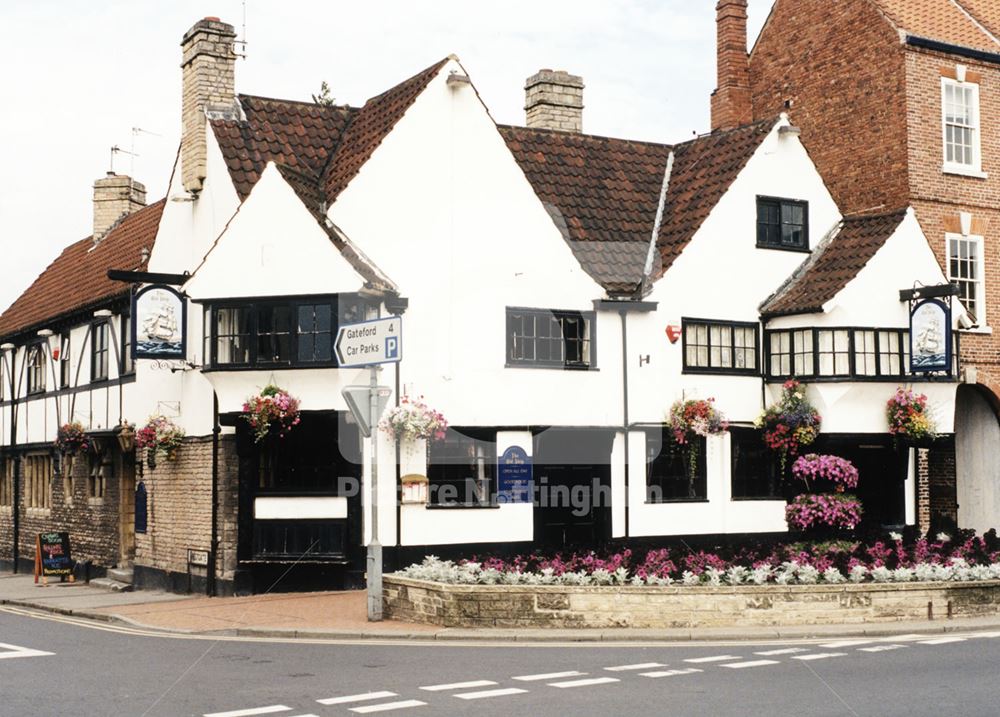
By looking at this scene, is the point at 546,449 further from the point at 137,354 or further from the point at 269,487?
the point at 137,354

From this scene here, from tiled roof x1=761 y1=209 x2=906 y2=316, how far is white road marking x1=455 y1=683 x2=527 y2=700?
15.0 metres

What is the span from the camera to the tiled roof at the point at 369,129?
79.5 feet

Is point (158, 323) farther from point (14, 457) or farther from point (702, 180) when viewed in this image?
point (14, 457)

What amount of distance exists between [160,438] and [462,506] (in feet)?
19.2

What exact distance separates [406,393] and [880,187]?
12212mm

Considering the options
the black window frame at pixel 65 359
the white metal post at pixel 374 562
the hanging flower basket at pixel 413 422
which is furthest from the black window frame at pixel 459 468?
the black window frame at pixel 65 359

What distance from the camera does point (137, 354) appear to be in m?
23.5

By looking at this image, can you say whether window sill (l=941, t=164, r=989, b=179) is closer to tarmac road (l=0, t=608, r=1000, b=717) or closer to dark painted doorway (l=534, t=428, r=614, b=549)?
dark painted doorway (l=534, t=428, r=614, b=549)

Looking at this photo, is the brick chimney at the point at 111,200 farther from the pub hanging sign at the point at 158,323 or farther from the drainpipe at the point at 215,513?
the drainpipe at the point at 215,513

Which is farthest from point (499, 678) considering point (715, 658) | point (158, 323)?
point (158, 323)

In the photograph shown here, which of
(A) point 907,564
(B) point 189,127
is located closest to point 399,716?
(A) point 907,564

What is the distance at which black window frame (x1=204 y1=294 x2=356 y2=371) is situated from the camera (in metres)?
22.5

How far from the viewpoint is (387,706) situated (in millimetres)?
11828

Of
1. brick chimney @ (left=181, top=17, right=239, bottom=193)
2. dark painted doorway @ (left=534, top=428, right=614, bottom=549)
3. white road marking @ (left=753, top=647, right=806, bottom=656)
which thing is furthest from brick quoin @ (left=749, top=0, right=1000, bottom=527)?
white road marking @ (left=753, top=647, right=806, bottom=656)
